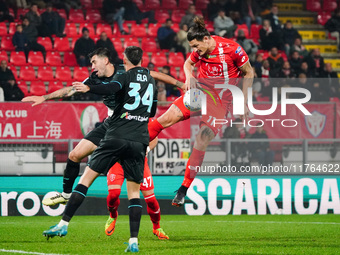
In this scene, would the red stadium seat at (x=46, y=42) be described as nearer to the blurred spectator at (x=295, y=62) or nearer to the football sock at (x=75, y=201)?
the blurred spectator at (x=295, y=62)

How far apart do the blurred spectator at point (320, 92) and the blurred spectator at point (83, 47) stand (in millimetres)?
6601

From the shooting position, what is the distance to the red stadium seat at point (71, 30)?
20.4 metres

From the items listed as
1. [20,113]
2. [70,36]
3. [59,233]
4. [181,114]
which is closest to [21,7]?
[70,36]

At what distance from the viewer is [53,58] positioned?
19234 millimetres

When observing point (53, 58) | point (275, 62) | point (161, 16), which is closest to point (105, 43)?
point (53, 58)

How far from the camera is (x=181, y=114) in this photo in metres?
8.90

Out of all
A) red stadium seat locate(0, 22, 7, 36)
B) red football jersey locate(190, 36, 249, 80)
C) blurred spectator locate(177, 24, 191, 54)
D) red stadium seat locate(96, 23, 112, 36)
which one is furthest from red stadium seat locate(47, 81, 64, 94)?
red football jersey locate(190, 36, 249, 80)

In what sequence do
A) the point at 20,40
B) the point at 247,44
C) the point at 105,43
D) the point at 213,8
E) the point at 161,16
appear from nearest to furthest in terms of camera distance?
the point at 105,43, the point at 20,40, the point at 247,44, the point at 213,8, the point at 161,16

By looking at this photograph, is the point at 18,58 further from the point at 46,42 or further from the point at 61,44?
the point at 61,44

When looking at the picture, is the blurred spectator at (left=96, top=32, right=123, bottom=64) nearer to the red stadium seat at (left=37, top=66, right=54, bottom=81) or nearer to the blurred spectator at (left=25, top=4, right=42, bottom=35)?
the red stadium seat at (left=37, top=66, right=54, bottom=81)

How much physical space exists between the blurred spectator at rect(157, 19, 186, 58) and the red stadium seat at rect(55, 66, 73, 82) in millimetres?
3140

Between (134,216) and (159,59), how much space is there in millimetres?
12908

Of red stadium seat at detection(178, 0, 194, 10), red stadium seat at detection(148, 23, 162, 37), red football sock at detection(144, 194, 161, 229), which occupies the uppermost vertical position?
red stadium seat at detection(178, 0, 194, 10)

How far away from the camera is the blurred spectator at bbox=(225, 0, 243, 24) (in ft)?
69.8
